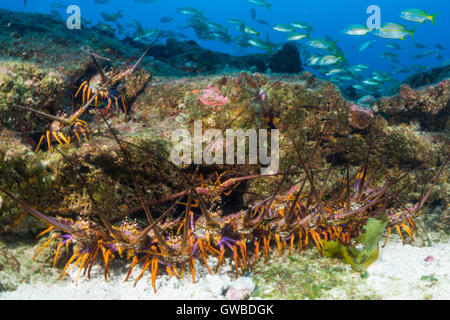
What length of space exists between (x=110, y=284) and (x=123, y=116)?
2.73 metres

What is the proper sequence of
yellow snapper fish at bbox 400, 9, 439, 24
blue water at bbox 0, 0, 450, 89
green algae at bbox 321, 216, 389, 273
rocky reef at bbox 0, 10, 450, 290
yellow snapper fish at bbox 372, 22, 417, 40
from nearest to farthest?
green algae at bbox 321, 216, 389, 273 < rocky reef at bbox 0, 10, 450, 290 < yellow snapper fish at bbox 400, 9, 439, 24 < yellow snapper fish at bbox 372, 22, 417, 40 < blue water at bbox 0, 0, 450, 89

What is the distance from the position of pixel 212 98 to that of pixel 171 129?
737mm

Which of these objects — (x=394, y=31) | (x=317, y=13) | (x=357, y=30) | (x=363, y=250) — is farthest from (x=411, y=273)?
(x=317, y=13)

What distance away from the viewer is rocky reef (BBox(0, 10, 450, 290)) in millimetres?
2863

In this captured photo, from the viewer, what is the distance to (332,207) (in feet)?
9.98

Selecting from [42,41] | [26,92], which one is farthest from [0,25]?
[26,92]

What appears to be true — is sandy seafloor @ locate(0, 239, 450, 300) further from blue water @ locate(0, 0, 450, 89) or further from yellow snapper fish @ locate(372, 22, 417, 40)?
blue water @ locate(0, 0, 450, 89)

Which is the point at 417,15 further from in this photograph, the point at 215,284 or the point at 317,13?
the point at 317,13

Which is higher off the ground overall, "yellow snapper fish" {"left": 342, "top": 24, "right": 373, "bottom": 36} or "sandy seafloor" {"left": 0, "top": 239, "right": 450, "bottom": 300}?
"yellow snapper fish" {"left": 342, "top": 24, "right": 373, "bottom": 36}

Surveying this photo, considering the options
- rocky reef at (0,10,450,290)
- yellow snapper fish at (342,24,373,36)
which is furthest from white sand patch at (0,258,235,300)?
yellow snapper fish at (342,24,373,36)

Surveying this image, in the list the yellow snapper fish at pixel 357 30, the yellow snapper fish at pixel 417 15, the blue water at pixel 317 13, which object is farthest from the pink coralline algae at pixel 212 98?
the blue water at pixel 317 13

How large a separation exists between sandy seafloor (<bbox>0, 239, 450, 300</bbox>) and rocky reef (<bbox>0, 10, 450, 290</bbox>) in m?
0.61

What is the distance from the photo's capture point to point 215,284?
2600 millimetres

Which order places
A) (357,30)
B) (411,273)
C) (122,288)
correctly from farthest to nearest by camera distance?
1. (357,30)
2. (122,288)
3. (411,273)
